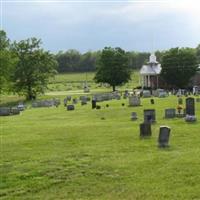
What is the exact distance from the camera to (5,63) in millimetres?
65250

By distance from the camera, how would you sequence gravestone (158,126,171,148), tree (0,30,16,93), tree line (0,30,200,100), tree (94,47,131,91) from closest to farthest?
gravestone (158,126,171,148) → tree (0,30,16,93) → tree line (0,30,200,100) → tree (94,47,131,91)

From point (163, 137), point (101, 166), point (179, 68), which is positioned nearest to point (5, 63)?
point (179, 68)

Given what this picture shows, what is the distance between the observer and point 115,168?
13867 millimetres

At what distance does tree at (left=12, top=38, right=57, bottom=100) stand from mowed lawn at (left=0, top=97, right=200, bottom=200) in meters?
50.3

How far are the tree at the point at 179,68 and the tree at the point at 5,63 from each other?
1073 inches

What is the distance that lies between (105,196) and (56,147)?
7835mm

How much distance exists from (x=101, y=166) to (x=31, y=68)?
59.7 meters

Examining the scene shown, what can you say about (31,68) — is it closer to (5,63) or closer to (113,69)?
(5,63)

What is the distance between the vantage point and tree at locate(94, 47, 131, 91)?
86.1m

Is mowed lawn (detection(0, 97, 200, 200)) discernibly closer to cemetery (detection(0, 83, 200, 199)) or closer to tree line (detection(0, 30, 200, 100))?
cemetery (detection(0, 83, 200, 199))

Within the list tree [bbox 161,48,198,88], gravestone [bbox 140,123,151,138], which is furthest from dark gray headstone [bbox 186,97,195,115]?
tree [bbox 161,48,198,88]

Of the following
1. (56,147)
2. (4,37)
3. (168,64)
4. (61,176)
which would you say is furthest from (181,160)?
(168,64)

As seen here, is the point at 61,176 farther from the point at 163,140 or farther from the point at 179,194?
the point at 163,140

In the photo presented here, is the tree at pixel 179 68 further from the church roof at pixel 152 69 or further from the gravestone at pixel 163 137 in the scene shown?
the gravestone at pixel 163 137
